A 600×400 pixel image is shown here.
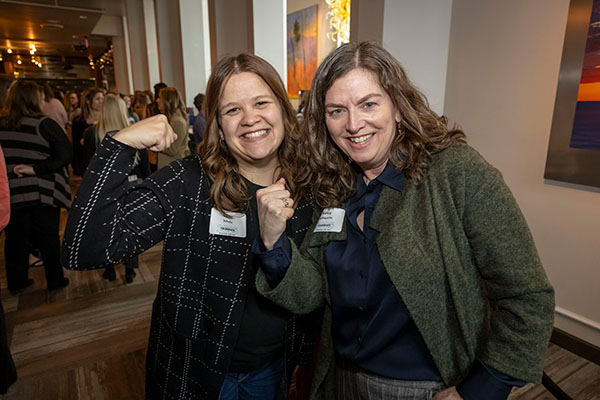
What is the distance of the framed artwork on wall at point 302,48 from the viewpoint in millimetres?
6219

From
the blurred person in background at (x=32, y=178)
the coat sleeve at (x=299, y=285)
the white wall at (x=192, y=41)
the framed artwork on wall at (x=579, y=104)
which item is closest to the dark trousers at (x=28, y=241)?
the blurred person in background at (x=32, y=178)

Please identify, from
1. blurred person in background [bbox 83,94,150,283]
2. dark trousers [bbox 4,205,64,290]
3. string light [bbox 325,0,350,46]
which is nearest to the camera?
dark trousers [bbox 4,205,64,290]

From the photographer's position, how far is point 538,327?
2.71 feet

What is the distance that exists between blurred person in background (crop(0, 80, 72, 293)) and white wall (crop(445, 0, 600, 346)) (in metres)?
3.09

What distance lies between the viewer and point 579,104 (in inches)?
83.5

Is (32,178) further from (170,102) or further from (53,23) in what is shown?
(53,23)

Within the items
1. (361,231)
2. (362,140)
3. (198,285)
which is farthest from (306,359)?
(362,140)

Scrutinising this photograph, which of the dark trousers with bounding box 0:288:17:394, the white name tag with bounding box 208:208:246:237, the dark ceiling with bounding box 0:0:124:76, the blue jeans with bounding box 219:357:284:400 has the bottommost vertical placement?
the dark trousers with bounding box 0:288:17:394

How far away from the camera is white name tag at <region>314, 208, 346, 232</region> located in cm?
107

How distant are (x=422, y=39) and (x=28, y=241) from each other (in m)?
3.52

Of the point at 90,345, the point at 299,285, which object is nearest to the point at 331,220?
the point at 299,285

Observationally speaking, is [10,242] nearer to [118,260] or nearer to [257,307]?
[118,260]

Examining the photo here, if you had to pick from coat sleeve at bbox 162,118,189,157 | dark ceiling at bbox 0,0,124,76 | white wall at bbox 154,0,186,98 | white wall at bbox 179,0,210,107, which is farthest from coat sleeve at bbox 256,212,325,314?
dark ceiling at bbox 0,0,124,76

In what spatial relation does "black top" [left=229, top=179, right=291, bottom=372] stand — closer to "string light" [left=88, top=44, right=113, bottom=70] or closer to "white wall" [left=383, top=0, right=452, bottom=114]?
"white wall" [left=383, top=0, right=452, bottom=114]
